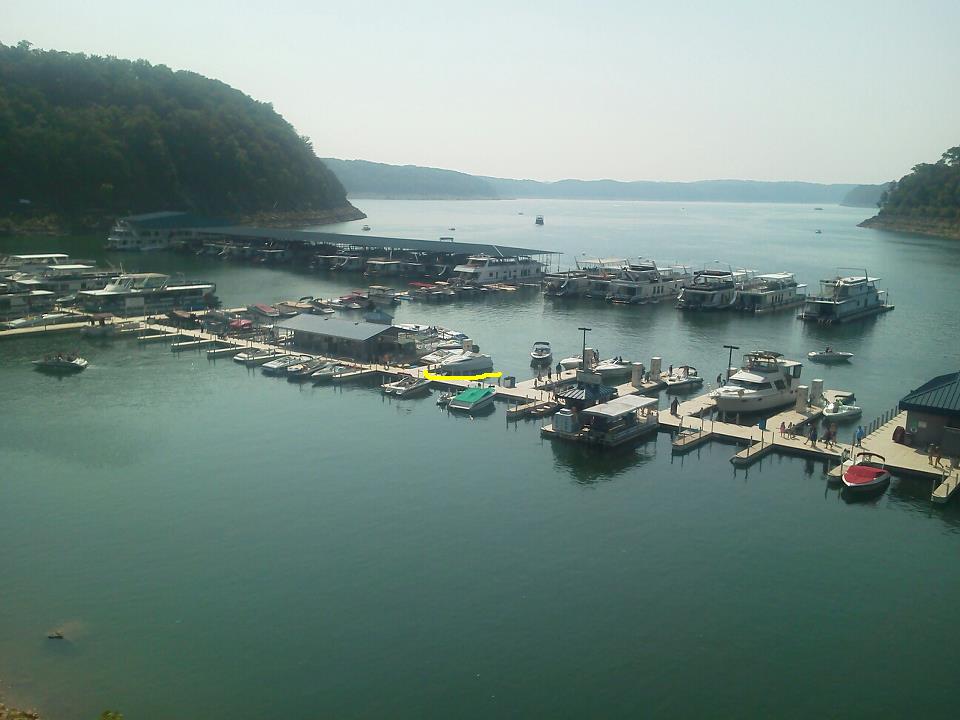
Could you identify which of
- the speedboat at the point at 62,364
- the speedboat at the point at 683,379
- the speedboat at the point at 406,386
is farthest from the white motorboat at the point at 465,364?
the speedboat at the point at 62,364

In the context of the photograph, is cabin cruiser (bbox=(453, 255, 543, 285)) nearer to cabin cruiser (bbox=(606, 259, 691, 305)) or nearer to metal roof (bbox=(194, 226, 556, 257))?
metal roof (bbox=(194, 226, 556, 257))

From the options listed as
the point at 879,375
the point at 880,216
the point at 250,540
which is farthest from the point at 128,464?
the point at 880,216

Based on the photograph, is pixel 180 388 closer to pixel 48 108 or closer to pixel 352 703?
pixel 352 703

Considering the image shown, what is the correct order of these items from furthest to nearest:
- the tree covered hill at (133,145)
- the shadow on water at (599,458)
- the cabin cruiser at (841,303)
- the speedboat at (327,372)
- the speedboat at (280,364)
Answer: the tree covered hill at (133,145) < the cabin cruiser at (841,303) < the speedboat at (280,364) < the speedboat at (327,372) < the shadow on water at (599,458)

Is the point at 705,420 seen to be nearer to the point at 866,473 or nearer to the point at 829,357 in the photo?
the point at 866,473

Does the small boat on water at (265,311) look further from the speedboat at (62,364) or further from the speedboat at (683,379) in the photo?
the speedboat at (683,379)

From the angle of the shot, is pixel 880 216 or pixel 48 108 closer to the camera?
pixel 48 108
